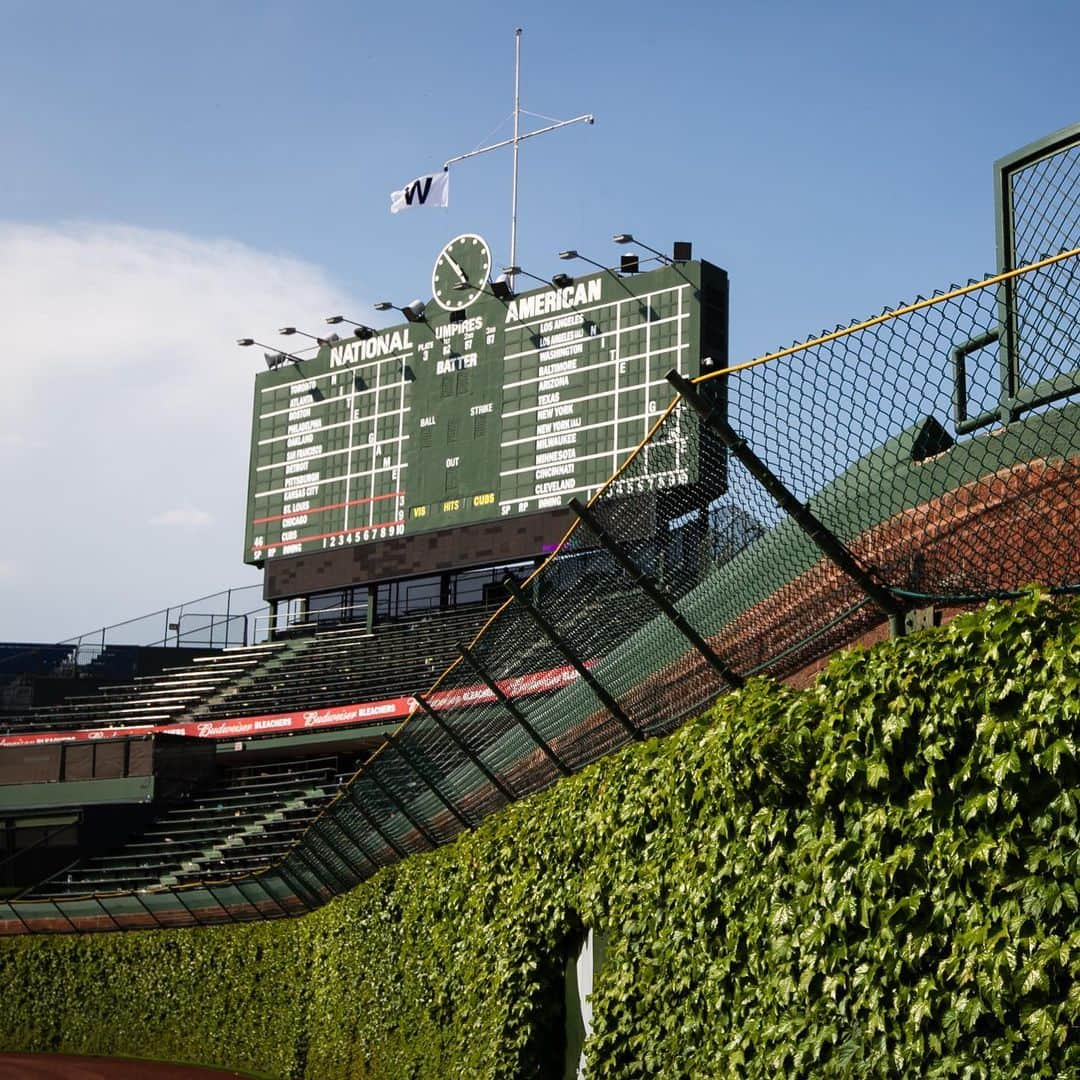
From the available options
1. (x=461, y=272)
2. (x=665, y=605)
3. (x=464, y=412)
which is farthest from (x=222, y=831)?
(x=665, y=605)

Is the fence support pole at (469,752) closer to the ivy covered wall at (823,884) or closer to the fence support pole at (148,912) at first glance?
the ivy covered wall at (823,884)

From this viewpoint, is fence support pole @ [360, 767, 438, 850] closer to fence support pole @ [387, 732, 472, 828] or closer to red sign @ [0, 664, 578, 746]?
fence support pole @ [387, 732, 472, 828]

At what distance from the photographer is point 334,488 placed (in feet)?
86.4

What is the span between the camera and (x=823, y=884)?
505 centimetres

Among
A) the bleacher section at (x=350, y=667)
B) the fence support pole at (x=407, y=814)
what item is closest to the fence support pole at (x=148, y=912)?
the bleacher section at (x=350, y=667)

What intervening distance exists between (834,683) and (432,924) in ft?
20.9

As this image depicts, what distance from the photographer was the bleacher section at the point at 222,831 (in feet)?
79.7

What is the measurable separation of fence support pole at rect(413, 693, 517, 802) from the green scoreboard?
998 centimetres

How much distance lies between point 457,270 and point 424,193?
137 inches

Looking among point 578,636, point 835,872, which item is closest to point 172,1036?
point 578,636

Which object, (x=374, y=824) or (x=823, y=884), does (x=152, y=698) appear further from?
(x=823, y=884)

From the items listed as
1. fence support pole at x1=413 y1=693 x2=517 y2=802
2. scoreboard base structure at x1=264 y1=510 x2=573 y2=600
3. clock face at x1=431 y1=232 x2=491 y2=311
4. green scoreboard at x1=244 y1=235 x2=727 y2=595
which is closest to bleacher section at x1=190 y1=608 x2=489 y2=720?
scoreboard base structure at x1=264 y1=510 x2=573 y2=600

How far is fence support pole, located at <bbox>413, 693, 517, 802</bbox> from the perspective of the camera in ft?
32.6

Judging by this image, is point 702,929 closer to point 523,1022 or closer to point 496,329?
point 523,1022
